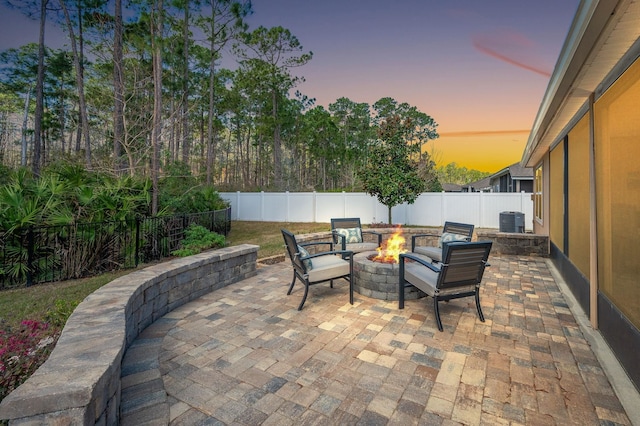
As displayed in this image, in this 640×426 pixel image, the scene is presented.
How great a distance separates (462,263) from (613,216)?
4.50ft

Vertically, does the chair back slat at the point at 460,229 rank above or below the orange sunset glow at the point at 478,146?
below

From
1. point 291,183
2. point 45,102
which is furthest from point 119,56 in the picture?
point 291,183

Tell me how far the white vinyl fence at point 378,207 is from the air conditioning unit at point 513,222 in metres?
3.42

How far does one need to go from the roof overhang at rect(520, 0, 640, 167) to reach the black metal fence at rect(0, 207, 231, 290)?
6318 millimetres

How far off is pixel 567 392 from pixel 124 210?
6.66 metres

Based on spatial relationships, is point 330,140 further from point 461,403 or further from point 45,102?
point 461,403

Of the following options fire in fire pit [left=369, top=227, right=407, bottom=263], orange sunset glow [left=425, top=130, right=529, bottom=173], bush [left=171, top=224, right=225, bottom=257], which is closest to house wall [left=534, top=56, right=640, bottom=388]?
fire in fire pit [left=369, top=227, right=407, bottom=263]

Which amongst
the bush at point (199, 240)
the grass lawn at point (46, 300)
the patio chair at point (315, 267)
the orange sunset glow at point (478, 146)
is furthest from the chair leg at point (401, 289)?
the orange sunset glow at point (478, 146)

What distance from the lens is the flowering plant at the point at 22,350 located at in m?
1.92

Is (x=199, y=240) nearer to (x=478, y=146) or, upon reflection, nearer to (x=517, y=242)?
(x=517, y=242)

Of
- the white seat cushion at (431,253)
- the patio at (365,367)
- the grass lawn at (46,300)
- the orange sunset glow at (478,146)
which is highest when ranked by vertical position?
the orange sunset glow at (478,146)

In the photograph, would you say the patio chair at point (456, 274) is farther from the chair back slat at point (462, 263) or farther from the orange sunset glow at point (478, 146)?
the orange sunset glow at point (478, 146)

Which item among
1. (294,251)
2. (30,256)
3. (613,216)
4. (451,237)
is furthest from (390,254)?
(30,256)

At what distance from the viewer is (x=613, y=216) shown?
2.72 metres
